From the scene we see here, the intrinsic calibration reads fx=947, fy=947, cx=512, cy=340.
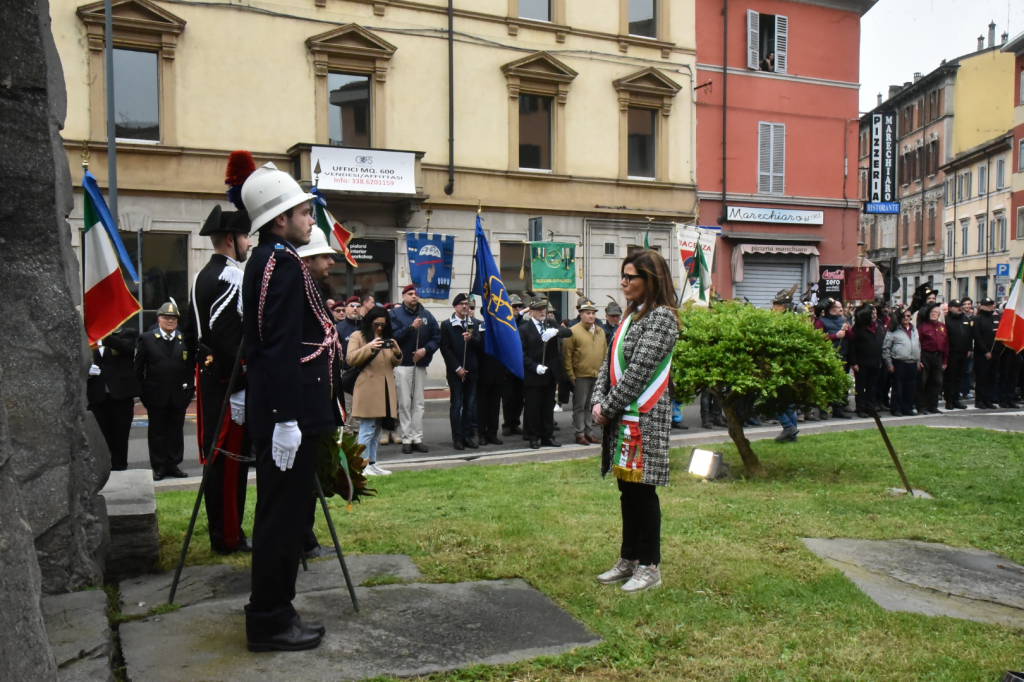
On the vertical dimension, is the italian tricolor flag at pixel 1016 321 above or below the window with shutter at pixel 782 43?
below

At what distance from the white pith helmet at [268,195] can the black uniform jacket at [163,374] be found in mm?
6699

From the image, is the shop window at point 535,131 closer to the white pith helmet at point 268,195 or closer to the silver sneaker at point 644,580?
the silver sneaker at point 644,580

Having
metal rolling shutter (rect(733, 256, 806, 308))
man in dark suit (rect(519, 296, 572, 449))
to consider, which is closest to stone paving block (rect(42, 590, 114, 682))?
man in dark suit (rect(519, 296, 572, 449))

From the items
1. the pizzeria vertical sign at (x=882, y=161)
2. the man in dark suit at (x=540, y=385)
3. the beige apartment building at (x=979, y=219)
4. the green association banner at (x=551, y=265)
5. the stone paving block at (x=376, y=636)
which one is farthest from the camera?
the beige apartment building at (x=979, y=219)

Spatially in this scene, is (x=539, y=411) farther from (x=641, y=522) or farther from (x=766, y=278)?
(x=766, y=278)

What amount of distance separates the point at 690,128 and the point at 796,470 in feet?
64.0

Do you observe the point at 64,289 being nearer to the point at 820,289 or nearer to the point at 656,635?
the point at 656,635

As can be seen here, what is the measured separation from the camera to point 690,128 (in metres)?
27.9

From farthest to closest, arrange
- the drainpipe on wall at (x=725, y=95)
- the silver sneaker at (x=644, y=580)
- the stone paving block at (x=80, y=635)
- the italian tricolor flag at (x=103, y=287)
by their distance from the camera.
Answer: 1. the drainpipe on wall at (x=725, y=95)
2. the italian tricolor flag at (x=103, y=287)
3. the silver sneaker at (x=644, y=580)
4. the stone paving block at (x=80, y=635)

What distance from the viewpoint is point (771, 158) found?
30.5 m

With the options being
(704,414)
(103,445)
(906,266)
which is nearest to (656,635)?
(103,445)

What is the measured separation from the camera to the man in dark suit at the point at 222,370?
5480 millimetres

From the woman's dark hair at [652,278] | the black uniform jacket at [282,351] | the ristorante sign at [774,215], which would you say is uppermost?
the ristorante sign at [774,215]

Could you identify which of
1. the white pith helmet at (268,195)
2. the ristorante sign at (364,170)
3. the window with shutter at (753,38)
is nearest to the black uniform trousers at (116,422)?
the white pith helmet at (268,195)
